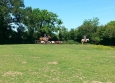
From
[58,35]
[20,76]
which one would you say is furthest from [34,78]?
[58,35]

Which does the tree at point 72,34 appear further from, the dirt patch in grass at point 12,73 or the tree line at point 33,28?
the dirt patch in grass at point 12,73

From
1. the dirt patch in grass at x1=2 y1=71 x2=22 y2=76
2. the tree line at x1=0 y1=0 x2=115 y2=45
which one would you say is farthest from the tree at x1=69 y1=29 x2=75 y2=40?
the dirt patch in grass at x1=2 y1=71 x2=22 y2=76

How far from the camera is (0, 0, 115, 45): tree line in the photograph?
53750mm

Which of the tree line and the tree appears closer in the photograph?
the tree line

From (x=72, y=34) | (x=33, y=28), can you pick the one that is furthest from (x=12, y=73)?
(x=72, y=34)

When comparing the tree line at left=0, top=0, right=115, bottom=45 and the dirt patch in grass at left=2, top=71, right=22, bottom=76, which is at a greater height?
the tree line at left=0, top=0, right=115, bottom=45

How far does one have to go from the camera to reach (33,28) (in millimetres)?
65875

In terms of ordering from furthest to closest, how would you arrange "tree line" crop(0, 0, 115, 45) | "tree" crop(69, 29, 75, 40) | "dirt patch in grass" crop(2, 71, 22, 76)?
"tree" crop(69, 29, 75, 40) < "tree line" crop(0, 0, 115, 45) < "dirt patch in grass" crop(2, 71, 22, 76)

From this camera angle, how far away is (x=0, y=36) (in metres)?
56.1

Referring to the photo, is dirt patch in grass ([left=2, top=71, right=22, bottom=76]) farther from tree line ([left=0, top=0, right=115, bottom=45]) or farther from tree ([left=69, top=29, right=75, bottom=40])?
tree ([left=69, top=29, right=75, bottom=40])

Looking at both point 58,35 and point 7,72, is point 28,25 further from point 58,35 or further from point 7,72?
point 7,72

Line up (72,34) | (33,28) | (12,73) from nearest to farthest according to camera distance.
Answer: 1. (12,73)
2. (33,28)
3. (72,34)

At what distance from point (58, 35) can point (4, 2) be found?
25.3 meters

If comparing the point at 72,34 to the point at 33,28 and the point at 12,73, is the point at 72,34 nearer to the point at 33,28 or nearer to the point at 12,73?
the point at 33,28
